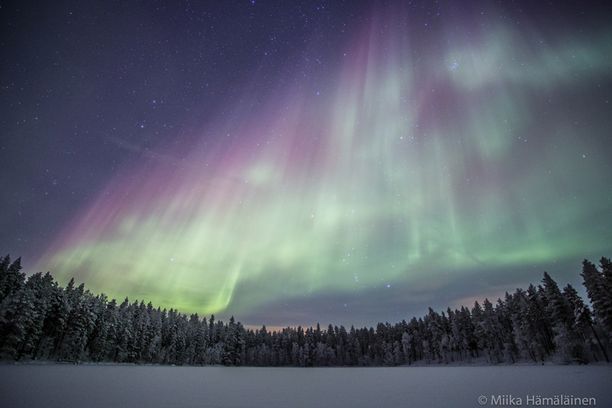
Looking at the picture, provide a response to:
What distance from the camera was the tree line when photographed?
60969 mm

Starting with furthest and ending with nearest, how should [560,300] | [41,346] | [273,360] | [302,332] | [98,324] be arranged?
[302,332] → [273,360] → [98,324] → [41,346] → [560,300]

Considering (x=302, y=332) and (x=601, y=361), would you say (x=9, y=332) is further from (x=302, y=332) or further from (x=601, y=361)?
(x=302, y=332)

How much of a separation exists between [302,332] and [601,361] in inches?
5607

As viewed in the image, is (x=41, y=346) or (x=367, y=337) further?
(x=367, y=337)

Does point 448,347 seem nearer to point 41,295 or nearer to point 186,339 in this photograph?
point 186,339

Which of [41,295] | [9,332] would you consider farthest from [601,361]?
[41,295]

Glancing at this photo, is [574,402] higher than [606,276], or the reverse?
[606,276]

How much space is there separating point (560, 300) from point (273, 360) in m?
141

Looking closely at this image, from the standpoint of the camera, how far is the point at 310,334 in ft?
597

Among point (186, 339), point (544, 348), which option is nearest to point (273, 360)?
point (186, 339)

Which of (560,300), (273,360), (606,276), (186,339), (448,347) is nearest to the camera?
(606,276)

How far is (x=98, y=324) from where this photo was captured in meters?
88.8

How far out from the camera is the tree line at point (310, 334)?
6097cm

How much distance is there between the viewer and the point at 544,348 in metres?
80.8
